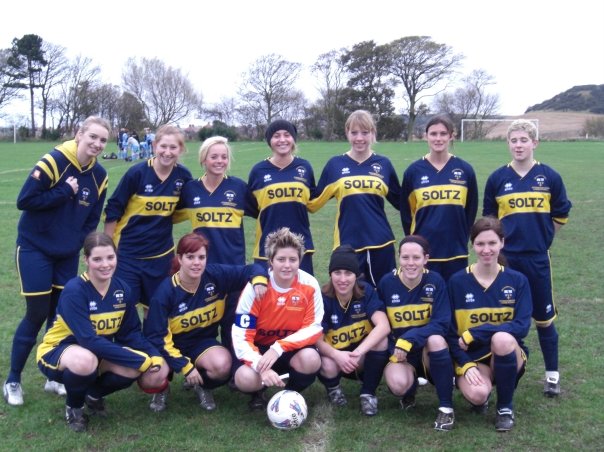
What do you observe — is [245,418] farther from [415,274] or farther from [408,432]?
[415,274]

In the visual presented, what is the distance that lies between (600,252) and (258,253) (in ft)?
18.7

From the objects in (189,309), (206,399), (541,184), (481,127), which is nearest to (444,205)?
(541,184)

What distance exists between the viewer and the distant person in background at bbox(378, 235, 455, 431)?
12.4ft

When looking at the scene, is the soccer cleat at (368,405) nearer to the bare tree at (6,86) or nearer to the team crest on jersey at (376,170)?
the team crest on jersey at (376,170)

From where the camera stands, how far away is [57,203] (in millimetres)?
4000

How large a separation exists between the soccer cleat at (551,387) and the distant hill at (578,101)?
98243 mm

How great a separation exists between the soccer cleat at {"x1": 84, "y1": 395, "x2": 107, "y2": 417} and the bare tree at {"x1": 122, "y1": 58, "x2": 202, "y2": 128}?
5912cm

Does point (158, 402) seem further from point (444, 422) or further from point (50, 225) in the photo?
point (444, 422)

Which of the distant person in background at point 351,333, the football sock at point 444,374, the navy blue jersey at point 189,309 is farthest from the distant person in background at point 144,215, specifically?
the football sock at point 444,374

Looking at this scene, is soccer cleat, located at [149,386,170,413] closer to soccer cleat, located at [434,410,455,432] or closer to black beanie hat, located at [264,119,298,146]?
soccer cleat, located at [434,410,455,432]

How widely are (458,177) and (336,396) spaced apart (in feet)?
5.55

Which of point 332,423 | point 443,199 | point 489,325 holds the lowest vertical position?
point 332,423

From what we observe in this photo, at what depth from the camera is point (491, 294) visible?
3955mm

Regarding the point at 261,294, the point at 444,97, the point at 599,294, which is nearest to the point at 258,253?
the point at 261,294
